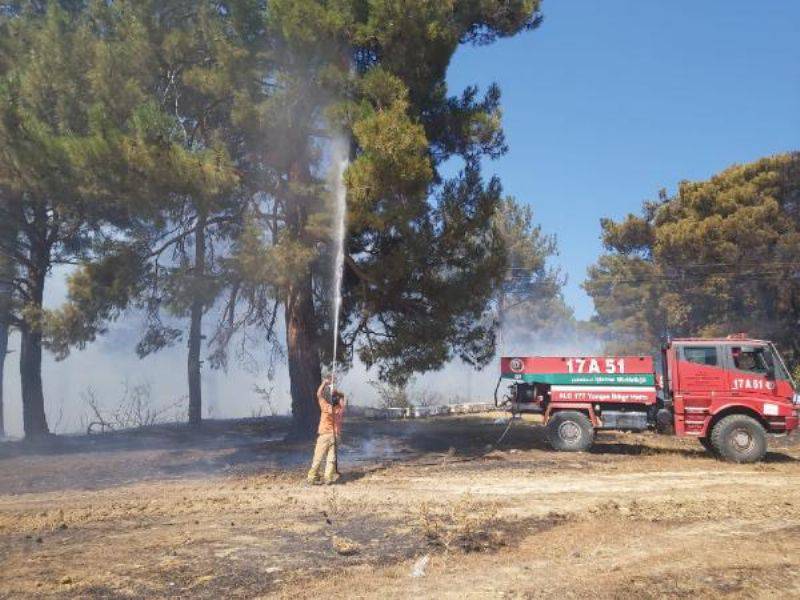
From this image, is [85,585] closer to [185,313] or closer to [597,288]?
[185,313]

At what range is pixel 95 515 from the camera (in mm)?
9172

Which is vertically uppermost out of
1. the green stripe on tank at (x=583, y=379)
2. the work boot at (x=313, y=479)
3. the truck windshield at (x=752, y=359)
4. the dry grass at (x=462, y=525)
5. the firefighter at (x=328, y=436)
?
the truck windshield at (x=752, y=359)

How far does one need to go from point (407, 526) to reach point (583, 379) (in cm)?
793

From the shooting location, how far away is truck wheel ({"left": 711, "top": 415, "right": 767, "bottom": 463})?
13.4 m

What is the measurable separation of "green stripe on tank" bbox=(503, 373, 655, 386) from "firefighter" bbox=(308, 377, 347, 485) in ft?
17.6

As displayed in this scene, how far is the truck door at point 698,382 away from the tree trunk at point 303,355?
8512 mm

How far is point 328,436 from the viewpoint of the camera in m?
11.6

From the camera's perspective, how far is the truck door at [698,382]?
A: 1388 centimetres

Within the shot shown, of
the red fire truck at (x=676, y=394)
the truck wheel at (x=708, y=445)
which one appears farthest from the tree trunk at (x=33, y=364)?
the truck wheel at (x=708, y=445)

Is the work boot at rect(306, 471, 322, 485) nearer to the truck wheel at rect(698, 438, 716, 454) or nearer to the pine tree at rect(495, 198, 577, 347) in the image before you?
the truck wheel at rect(698, 438, 716, 454)

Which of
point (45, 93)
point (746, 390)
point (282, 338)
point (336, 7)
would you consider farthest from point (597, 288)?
point (45, 93)

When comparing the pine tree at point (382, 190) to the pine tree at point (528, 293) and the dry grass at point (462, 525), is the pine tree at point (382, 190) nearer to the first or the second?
the dry grass at point (462, 525)

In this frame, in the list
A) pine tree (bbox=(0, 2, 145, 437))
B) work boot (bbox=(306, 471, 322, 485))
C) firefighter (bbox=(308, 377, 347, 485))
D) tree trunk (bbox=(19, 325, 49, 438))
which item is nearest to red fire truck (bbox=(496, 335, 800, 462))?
firefighter (bbox=(308, 377, 347, 485))

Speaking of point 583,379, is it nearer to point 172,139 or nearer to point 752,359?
point 752,359
